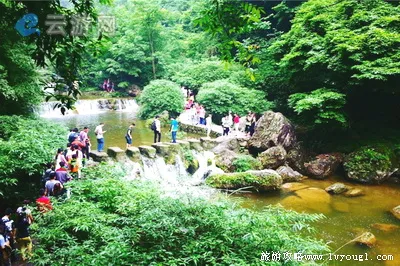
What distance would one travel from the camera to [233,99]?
1955 centimetres

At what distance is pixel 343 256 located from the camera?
7.76m

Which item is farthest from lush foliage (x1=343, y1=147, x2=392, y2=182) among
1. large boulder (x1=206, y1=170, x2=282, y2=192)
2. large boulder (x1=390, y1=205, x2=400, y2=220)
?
large boulder (x1=206, y1=170, x2=282, y2=192)

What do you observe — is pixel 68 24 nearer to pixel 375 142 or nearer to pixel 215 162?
pixel 215 162

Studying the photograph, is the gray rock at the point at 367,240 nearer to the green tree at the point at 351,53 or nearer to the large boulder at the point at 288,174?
the large boulder at the point at 288,174

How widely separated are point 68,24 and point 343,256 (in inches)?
316

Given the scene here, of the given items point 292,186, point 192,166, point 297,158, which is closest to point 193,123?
point 192,166

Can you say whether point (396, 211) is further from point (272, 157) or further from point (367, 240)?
point (272, 157)

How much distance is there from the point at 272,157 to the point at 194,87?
11.7 m

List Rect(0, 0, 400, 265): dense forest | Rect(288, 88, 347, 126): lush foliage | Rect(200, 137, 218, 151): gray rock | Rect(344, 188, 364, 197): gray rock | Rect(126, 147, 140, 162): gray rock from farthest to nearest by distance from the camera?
Rect(200, 137, 218, 151): gray rock < Rect(288, 88, 347, 126): lush foliage < Rect(126, 147, 140, 162): gray rock < Rect(344, 188, 364, 197): gray rock < Rect(0, 0, 400, 265): dense forest

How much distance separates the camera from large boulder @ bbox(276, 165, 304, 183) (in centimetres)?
1327

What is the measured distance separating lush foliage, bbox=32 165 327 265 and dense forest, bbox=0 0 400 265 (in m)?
0.02

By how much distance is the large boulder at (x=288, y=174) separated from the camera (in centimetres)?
1327

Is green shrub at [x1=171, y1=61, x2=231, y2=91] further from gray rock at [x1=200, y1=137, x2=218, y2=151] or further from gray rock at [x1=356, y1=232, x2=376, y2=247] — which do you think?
gray rock at [x1=356, y1=232, x2=376, y2=247]

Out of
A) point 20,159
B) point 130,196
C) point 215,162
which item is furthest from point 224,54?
point 215,162
